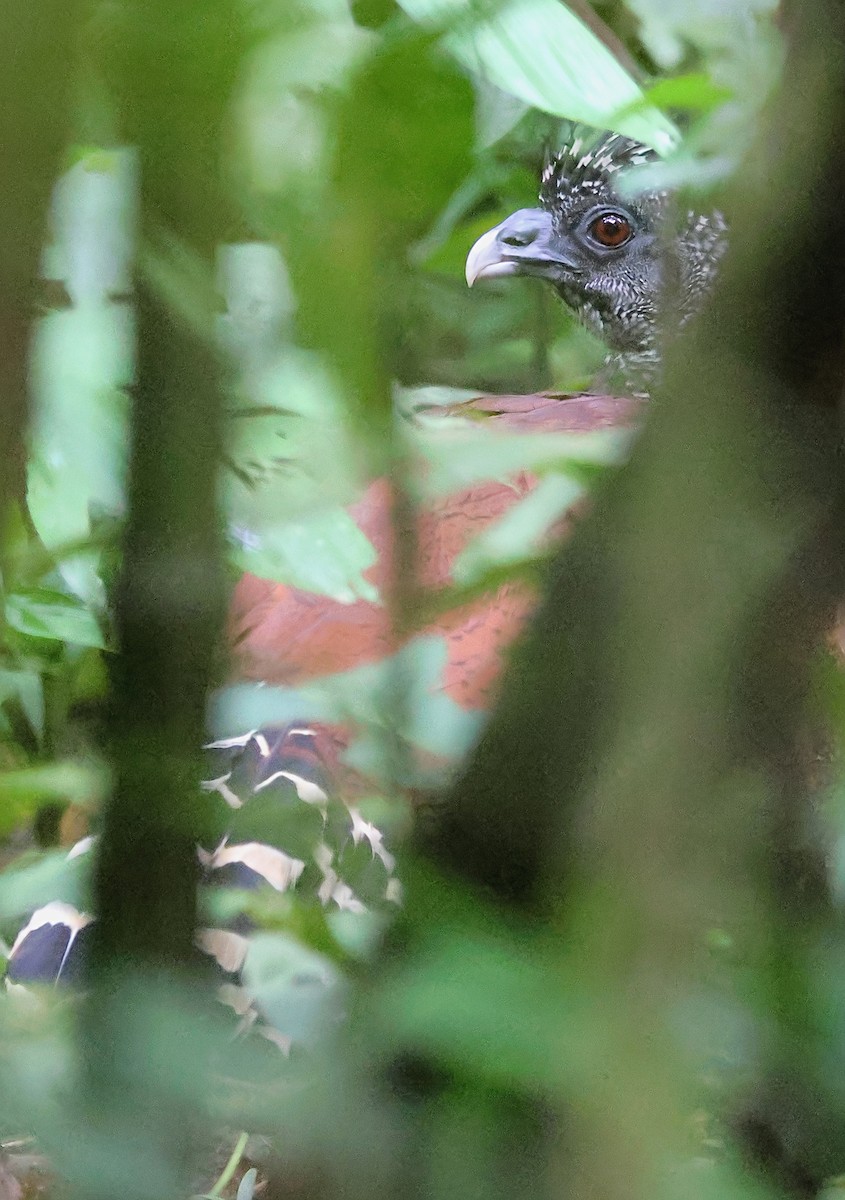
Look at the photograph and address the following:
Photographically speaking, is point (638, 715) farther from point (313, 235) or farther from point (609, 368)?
point (609, 368)

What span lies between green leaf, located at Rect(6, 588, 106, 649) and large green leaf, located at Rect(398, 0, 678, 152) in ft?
0.68

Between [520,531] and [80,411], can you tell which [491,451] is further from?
[80,411]

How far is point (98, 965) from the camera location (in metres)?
0.33

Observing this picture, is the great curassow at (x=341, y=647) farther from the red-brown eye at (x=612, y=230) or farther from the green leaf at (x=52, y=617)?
the red-brown eye at (x=612, y=230)

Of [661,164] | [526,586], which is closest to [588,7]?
[661,164]

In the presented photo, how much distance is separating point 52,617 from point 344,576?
10cm

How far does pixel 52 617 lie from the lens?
37 centimetres

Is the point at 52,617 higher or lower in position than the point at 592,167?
lower

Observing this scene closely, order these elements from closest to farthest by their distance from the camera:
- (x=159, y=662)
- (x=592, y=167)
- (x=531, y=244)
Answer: (x=159, y=662) < (x=592, y=167) < (x=531, y=244)

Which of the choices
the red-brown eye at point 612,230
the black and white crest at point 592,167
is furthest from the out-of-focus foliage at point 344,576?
the red-brown eye at point 612,230

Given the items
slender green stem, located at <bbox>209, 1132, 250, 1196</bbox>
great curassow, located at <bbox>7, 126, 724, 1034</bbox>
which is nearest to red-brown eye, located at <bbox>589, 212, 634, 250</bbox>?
great curassow, located at <bbox>7, 126, 724, 1034</bbox>

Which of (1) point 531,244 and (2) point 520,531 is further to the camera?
(1) point 531,244

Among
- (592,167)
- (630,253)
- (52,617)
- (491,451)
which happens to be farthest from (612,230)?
(52,617)

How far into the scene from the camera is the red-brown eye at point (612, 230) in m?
1.46
